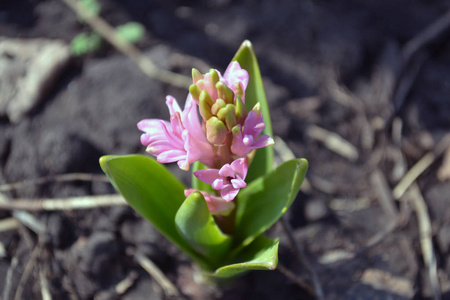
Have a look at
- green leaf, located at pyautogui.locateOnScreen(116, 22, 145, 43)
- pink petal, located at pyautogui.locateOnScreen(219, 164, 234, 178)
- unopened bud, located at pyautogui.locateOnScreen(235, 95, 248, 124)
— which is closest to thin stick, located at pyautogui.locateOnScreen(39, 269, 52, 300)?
pink petal, located at pyautogui.locateOnScreen(219, 164, 234, 178)

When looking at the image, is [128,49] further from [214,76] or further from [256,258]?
[256,258]

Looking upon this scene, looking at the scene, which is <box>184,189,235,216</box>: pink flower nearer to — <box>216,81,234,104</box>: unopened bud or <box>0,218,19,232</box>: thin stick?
<box>216,81,234,104</box>: unopened bud

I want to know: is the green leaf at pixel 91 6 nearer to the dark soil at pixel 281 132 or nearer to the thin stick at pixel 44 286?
the dark soil at pixel 281 132

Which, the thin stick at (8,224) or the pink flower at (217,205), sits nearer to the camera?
the pink flower at (217,205)

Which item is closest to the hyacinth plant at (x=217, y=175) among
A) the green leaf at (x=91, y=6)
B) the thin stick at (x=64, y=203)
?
the thin stick at (x=64, y=203)

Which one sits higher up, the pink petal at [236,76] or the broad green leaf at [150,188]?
the pink petal at [236,76]

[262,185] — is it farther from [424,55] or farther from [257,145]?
[424,55]

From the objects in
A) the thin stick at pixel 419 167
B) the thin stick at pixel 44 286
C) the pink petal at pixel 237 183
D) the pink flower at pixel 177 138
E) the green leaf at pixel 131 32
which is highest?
the pink flower at pixel 177 138

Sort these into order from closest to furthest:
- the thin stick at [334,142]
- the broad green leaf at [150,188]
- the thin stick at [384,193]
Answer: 1. the broad green leaf at [150,188]
2. the thin stick at [384,193]
3. the thin stick at [334,142]
